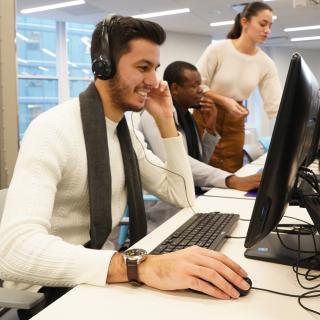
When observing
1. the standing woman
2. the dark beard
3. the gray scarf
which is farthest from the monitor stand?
the standing woman

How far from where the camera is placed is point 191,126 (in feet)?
6.91

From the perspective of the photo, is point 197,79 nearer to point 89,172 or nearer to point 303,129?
point 89,172

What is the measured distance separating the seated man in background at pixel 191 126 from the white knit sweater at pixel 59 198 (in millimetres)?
388

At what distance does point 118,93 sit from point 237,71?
1.54 meters

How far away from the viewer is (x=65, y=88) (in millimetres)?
6750

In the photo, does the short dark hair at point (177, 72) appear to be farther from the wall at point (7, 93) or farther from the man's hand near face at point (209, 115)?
the wall at point (7, 93)

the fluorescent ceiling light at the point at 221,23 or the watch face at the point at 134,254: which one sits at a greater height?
the fluorescent ceiling light at the point at 221,23

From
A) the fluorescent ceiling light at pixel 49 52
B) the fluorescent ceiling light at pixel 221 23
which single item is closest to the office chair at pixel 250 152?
the fluorescent ceiling light at pixel 221 23

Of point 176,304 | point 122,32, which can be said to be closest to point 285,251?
point 176,304

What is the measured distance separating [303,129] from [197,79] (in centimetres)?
155

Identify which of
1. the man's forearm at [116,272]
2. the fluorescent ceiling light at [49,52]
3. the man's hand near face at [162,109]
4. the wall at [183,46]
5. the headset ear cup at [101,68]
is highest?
the wall at [183,46]

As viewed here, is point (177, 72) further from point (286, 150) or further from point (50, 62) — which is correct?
point (50, 62)

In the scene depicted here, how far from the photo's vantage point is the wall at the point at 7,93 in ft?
5.66

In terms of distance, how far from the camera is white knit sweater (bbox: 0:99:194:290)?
2.48 ft
